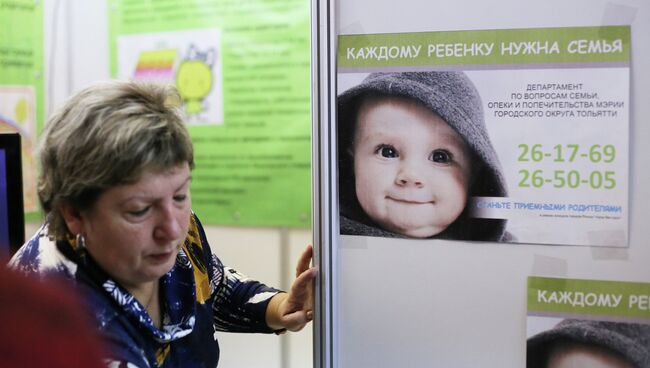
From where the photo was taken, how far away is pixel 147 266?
1.17 metres

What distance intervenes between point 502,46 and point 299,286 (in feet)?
1.91

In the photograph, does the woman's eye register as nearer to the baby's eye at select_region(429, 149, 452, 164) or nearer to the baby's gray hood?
the baby's eye at select_region(429, 149, 452, 164)

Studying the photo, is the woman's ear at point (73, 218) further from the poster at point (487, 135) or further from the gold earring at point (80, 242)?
the poster at point (487, 135)

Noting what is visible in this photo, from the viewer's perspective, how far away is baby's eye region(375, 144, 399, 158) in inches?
49.1

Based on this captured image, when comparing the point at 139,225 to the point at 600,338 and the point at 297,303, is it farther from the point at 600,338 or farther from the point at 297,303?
the point at 600,338

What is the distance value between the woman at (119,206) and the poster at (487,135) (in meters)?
0.32

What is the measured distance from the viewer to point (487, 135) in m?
1.20

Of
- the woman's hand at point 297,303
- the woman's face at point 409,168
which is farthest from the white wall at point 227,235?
the woman's face at point 409,168

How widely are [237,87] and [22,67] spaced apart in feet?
2.73

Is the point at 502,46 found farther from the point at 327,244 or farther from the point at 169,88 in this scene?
the point at 169,88

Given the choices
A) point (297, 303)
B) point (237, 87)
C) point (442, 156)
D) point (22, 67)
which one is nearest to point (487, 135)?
point (442, 156)

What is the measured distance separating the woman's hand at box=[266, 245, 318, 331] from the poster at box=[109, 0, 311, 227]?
0.53 meters

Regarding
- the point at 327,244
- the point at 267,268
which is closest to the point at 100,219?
the point at 327,244

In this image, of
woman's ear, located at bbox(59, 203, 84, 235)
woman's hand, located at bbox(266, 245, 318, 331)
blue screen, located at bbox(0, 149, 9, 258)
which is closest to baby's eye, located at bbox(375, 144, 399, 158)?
woman's hand, located at bbox(266, 245, 318, 331)
